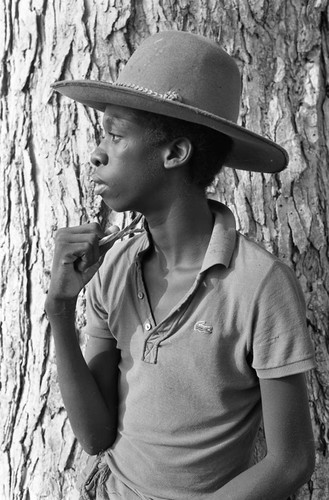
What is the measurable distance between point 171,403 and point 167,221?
21.3 inches

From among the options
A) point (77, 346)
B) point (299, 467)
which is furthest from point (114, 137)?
point (299, 467)

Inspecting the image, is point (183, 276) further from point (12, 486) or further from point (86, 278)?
point (12, 486)

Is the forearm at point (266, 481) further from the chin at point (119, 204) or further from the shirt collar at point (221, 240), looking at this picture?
the chin at point (119, 204)

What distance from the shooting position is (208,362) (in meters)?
2.17

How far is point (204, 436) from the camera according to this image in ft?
7.29

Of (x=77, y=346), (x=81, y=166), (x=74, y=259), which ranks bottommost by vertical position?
(x=77, y=346)

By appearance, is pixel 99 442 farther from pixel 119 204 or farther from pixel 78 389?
pixel 119 204

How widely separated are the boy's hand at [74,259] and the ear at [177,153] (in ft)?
0.95

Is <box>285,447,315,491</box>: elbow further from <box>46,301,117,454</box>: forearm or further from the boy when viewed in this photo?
<box>46,301,117,454</box>: forearm

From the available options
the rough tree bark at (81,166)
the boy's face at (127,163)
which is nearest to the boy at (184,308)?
the boy's face at (127,163)

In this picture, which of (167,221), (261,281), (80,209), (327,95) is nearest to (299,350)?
(261,281)

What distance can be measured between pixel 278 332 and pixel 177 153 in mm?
589

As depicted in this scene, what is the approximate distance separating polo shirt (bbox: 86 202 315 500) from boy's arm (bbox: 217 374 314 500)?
0.06m

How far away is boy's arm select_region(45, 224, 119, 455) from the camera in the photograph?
7.40ft
